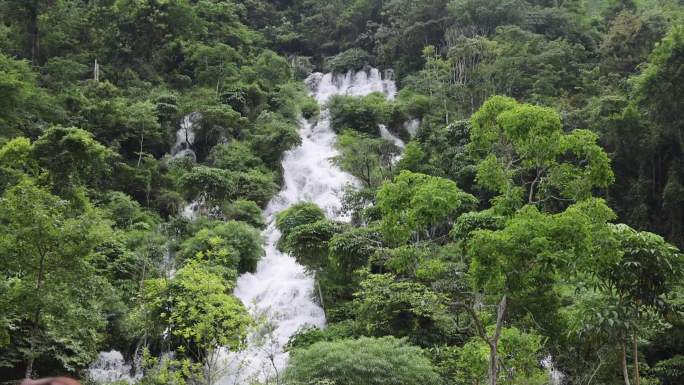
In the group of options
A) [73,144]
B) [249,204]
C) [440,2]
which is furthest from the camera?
[440,2]

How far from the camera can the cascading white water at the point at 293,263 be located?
17281mm

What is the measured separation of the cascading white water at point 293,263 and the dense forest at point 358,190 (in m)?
0.56

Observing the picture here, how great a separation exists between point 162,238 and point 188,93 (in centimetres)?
1815

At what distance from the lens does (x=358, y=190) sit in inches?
1009

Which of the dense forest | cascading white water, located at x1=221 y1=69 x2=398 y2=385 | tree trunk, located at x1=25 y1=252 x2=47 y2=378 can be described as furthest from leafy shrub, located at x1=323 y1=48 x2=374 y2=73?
tree trunk, located at x1=25 y1=252 x2=47 y2=378

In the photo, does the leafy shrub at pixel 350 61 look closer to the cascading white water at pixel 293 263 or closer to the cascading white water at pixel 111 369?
the cascading white water at pixel 293 263

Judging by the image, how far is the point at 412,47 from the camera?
45.0 m

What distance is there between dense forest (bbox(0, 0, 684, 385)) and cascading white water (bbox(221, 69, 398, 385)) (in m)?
0.56

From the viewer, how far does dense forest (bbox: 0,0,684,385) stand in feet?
32.5

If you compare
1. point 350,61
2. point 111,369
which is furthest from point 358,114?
point 111,369

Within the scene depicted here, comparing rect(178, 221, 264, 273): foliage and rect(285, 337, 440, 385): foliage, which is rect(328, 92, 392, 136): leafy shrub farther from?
rect(285, 337, 440, 385): foliage

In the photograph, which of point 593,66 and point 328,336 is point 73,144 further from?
point 593,66

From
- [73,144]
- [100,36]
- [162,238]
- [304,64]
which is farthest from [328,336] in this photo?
[304,64]

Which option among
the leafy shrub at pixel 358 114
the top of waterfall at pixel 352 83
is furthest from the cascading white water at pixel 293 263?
the leafy shrub at pixel 358 114
